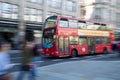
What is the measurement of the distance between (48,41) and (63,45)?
124 centimetres

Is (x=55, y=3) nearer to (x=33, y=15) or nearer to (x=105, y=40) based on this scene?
(x=33, y=15)

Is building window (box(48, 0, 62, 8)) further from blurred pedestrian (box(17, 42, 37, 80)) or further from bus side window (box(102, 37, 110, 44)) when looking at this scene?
blurred pedestrian (box(17, 42, 37, 80))

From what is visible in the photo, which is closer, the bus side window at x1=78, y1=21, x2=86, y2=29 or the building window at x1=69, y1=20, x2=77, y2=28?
the building window at x1=69, y1=20, x2=77, y2=28

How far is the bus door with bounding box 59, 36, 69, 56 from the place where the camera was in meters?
21.7

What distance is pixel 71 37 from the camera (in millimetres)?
22875

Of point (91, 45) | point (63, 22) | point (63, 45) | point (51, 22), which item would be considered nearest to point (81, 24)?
point (91, 45)

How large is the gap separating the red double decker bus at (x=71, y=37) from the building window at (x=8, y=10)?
1277 centimetres

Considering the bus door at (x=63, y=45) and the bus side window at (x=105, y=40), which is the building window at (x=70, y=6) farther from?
the bus door at (x=63, y=45)

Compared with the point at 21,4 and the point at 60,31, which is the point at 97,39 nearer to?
the point at 60,31

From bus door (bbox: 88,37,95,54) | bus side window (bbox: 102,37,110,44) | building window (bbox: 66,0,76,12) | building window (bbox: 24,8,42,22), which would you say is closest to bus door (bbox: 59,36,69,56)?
bus door (bbox: 88,37,95,54)

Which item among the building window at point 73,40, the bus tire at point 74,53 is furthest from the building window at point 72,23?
the bus tire at point 74,53

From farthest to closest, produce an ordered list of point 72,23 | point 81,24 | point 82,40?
1. point 82,40
2. point 81,24
3. point 72,23

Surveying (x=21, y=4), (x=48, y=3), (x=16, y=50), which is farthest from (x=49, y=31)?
(x=48, y=3)

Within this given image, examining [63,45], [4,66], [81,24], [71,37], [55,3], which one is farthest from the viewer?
[55,3]
